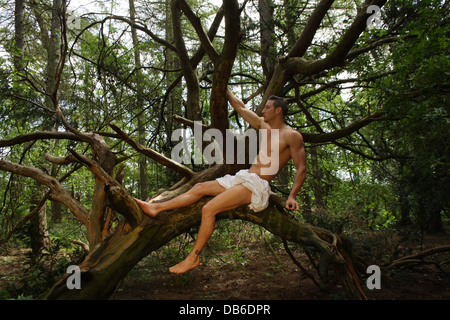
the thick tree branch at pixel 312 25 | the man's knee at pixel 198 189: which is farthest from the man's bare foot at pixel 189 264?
the thick tree branch at pixel 312 25

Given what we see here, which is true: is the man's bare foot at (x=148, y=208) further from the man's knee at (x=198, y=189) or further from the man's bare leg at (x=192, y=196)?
the man's knee at (x=198, y=189)

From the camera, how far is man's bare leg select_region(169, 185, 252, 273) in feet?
10.7

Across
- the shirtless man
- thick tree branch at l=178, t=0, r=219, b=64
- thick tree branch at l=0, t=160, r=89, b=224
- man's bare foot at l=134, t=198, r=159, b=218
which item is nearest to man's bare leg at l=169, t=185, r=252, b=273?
the shirtless man

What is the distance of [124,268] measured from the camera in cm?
317

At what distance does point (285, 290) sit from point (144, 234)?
8.03 feet

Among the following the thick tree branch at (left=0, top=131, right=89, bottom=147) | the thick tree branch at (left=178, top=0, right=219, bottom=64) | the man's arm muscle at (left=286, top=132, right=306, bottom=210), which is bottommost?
the man's arm muscle at (left=286, top=132, right=306, bottom=210)

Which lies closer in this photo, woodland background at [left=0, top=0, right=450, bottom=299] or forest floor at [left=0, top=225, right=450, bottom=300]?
woodland background at [left=0, top=0, right=450, bottom=299]

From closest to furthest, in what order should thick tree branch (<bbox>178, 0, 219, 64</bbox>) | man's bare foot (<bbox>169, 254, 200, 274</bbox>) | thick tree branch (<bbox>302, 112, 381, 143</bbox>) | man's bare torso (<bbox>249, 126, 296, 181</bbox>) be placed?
man's bare foot (<bbox>169, 254, 200, 274</bbox>) < man's bare torso (<bbox>249, 126, 296, 181</bbox>) < thick tree branch (<bbox>178, 0, 219, 64</bbox>) < thick tree branch (<bbox>302, 112, 381, 143</bbox>)

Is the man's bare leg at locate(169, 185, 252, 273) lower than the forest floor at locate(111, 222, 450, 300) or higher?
higher
